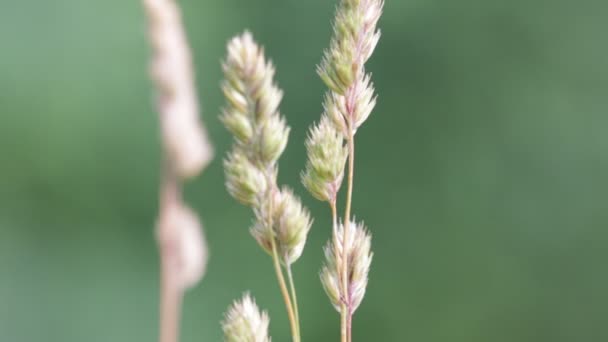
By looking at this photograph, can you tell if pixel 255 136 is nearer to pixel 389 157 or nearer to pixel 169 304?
pixel 169 304

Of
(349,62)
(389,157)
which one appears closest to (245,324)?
(349,62)

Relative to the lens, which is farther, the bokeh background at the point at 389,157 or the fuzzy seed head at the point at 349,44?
the bokeh background at the point at 389,157

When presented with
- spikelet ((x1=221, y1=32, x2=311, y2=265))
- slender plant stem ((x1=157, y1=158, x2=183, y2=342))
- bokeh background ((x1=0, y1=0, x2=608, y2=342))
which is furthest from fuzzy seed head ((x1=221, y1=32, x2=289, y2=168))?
bokeh background ((x1=0, y1=0, x2=608, y2=342))

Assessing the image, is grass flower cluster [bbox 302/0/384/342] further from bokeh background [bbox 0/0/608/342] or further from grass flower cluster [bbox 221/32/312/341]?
bokeh background [bbox 0/0/608/342]

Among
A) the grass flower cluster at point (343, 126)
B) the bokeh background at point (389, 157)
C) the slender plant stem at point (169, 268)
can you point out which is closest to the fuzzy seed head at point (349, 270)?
the grass flower cluster at point (343, 126)

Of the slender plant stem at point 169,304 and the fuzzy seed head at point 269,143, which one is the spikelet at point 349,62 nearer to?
the fuzzy seed head at point 269,143

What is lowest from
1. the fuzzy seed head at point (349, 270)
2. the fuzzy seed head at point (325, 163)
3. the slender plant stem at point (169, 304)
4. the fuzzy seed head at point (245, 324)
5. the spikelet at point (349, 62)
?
the slender plant stem at point (169, 304)

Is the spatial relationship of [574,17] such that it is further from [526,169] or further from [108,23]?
[108,23]
